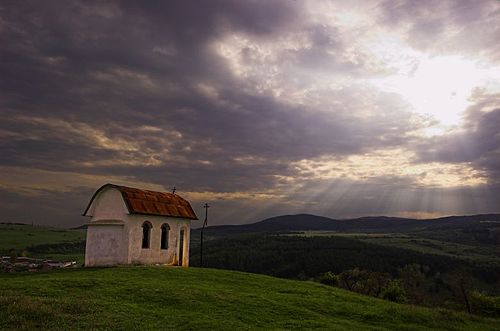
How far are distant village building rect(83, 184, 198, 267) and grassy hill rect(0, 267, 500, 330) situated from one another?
4815 millimetres

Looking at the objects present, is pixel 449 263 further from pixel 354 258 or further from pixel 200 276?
pixel 200 276

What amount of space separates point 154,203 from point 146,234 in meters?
2.94

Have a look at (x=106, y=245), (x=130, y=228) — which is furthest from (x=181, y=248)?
(x=106, y=245)

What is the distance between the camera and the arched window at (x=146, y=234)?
34469 millimetres

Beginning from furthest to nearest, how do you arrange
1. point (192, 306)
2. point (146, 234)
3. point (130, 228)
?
point (146, 234), point (130, 228), point (192, 306)

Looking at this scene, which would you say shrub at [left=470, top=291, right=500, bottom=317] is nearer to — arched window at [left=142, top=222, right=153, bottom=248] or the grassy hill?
the grassy hill

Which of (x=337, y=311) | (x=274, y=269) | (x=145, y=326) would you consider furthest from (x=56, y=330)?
(x=274, y=269)

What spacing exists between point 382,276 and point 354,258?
74.8 m

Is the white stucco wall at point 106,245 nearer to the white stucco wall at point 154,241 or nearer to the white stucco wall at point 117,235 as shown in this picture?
the white stucco wall at point 117,235

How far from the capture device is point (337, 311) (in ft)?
73.4

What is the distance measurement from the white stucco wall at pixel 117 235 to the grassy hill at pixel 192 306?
454cm

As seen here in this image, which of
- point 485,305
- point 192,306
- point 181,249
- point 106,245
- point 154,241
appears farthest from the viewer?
point 181,249

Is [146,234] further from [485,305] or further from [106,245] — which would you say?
[485,305]

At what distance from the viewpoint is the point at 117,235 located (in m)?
33.2
